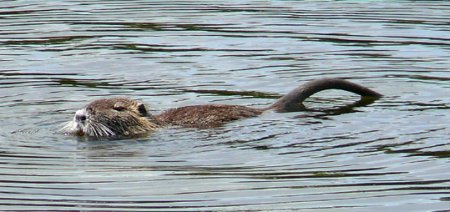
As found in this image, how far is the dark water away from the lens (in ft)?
27.2

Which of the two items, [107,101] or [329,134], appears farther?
[107,101]

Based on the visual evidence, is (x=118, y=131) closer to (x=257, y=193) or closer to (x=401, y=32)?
(x=257, y=193)

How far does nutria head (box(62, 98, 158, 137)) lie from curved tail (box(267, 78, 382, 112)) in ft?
3.97

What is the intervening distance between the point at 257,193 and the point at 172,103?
13.0 ft

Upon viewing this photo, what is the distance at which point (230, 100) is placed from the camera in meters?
12.1

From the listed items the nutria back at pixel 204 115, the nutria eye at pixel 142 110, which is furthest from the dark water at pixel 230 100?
the nutria eye at pixel 142 110

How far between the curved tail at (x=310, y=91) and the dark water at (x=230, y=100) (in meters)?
0.17

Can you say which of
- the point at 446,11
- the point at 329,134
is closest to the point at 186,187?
the point at 329,134

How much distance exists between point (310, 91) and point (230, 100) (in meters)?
0.81

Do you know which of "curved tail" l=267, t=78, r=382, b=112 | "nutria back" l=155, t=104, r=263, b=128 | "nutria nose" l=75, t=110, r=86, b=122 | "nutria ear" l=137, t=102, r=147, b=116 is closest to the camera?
"nutria nose" l=75, t=110, r=86, b=122

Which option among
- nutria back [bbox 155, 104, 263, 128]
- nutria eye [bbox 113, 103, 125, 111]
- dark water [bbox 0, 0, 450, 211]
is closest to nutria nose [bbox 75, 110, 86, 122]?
dark water [bbox 0, 0, 450, 211]

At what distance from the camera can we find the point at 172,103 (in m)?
12.0

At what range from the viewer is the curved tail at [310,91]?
11453mm

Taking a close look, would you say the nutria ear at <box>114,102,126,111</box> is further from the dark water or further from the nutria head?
the dark water
